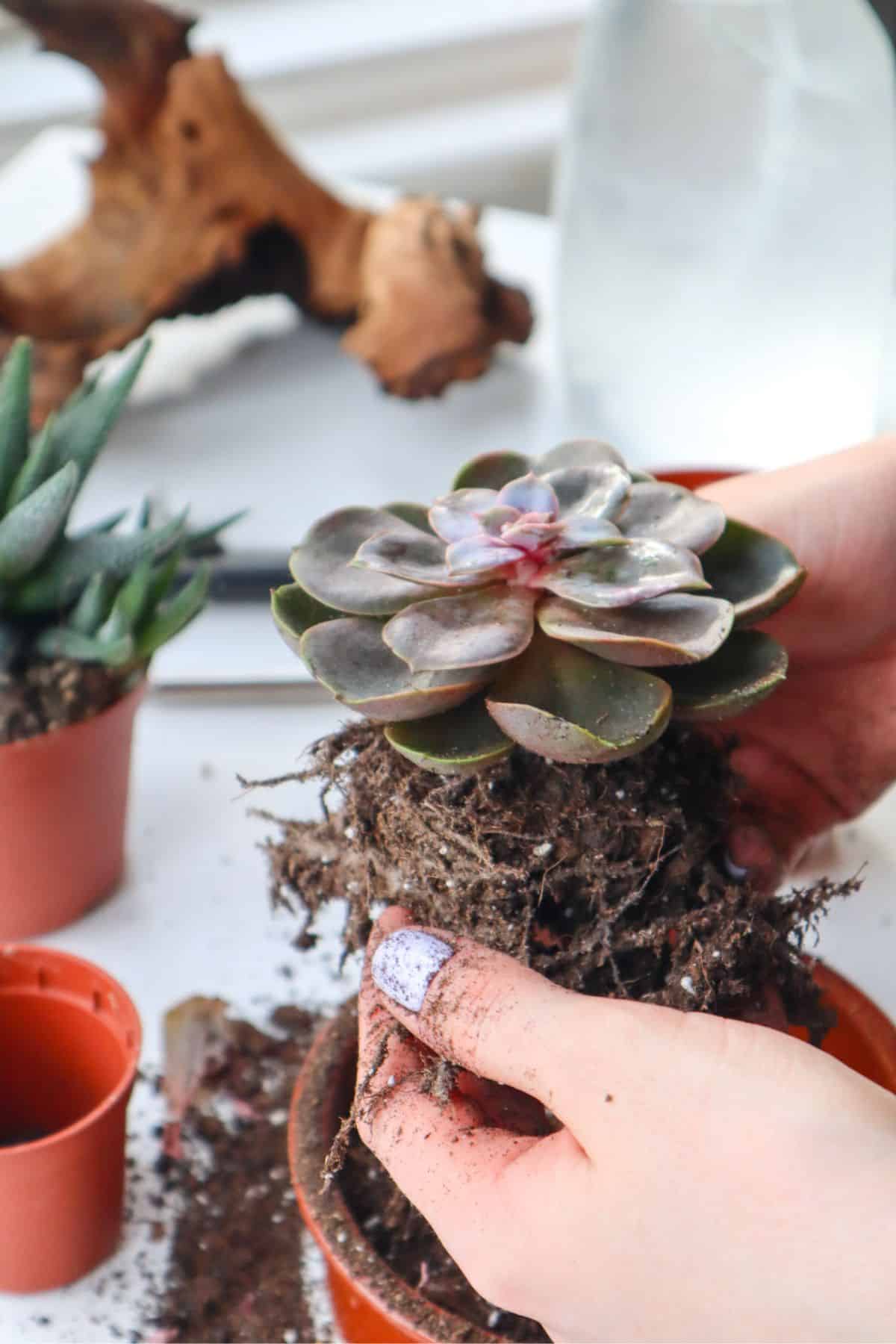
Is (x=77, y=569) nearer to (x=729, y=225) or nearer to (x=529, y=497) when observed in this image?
(x=529, y=497)

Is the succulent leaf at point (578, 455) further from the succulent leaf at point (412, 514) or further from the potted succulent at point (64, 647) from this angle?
the potted succulent at point (64, 647)

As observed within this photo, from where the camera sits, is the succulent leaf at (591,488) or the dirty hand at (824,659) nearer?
the succulent leaf at (591,488)

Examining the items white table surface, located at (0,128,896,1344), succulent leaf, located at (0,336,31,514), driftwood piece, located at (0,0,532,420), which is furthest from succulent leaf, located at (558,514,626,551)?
driftwood piece, located at (0,0,532,420)

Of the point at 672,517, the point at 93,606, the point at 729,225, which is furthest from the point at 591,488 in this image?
the point at 729,225

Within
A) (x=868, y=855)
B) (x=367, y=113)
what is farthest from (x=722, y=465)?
(x=367, y=113)

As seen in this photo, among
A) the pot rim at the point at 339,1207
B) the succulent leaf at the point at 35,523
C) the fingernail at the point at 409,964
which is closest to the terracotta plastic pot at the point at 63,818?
the succulent leaf at the point at 35,523

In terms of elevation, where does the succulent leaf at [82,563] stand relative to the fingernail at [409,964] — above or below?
below

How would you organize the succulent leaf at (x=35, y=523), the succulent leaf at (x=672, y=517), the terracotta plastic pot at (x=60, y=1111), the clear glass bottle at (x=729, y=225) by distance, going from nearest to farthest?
the succulent leaf at (x=672, y=517) → the terracotta plastic pot at (x=60, y=1111) → the succulent leaf at (x=35, y=523) → the clear glass bottle at (x=729, y=225)

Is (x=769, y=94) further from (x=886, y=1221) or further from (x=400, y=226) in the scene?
(x=886, y=1221)
